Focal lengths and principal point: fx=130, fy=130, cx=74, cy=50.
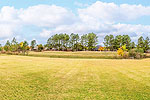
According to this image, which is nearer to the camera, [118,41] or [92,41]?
[118,41]

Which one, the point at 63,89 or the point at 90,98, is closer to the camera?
the point at 90,98

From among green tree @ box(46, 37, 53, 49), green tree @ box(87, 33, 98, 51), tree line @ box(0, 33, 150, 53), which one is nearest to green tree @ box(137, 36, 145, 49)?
tree line @ box(0, 33, 150, 53)

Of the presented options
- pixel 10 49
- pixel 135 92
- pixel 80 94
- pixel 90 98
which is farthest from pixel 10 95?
pixel 10 49

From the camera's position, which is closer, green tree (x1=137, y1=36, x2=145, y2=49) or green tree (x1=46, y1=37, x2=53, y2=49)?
green tree (x1=137, y1=36, x2=145, y2=49)

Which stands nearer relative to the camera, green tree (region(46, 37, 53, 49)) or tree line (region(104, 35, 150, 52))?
tree line (region(104, 35, 150, 52))

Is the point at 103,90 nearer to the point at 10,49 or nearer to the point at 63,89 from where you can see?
the point at 63,89

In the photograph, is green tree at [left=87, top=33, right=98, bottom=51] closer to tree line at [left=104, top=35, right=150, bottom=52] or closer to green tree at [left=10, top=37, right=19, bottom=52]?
tree line at [left=104, top=35, right=150, bottom=52]

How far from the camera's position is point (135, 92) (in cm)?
981

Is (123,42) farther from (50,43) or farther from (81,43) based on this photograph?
(50,43)

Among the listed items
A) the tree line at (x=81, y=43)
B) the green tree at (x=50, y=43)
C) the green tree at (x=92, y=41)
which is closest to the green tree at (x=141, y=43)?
the tree line at (x=81, y=43)

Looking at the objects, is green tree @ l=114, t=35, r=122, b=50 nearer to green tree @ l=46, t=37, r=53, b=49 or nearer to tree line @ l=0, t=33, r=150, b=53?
tree line @ l=0, t=33, r=150, b=53

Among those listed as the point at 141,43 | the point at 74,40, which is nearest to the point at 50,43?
the point at 74,40

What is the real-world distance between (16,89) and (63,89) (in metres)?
3.49

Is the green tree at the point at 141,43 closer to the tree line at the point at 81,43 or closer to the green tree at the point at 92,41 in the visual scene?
the tree line at the point at 81,43
